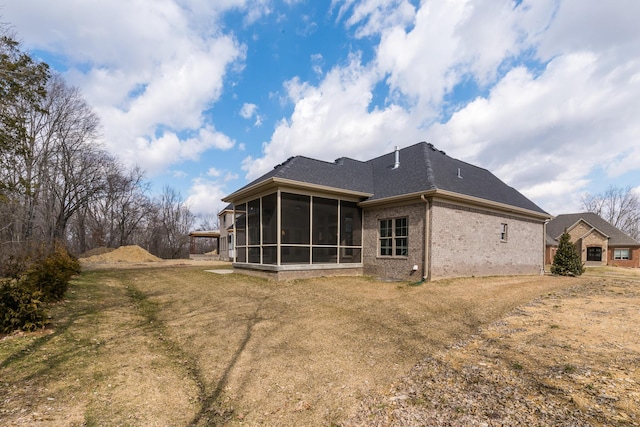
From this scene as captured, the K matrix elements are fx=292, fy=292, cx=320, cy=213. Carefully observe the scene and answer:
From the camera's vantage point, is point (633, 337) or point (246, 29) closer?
point (633, 337)

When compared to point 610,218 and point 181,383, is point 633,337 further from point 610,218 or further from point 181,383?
point 610,218

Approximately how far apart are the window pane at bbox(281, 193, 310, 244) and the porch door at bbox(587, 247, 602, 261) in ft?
108

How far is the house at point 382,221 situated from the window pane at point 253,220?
0.17 feet

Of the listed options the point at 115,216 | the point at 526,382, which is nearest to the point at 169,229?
the point at 115,216

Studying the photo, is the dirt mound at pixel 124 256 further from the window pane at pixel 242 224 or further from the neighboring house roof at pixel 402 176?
the neighboring house roof at pixel 402 176

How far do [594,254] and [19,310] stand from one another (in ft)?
135

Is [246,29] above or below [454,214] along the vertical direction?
above

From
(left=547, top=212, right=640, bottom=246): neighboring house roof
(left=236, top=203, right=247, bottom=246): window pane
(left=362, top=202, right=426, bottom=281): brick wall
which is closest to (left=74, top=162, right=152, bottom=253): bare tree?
(left=236, top=203, right=247, bottom=246): window pane

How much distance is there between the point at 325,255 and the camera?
42.8 feet

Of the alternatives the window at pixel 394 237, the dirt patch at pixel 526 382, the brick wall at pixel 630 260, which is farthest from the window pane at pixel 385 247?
the brick wall at pixel 630 260

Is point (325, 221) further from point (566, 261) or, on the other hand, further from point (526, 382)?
point (566, 261)

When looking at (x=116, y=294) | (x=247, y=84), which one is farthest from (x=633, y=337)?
(x=247, y=84)

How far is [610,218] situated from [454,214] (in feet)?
170

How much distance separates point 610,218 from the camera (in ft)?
149
